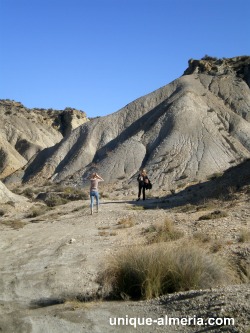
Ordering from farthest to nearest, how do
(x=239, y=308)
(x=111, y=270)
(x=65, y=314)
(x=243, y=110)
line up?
(x=243, y=110) → (x=111, y=270) → (x=65, y=314) → (x=239, y=308)

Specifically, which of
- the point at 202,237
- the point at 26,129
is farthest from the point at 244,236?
the point at 26,129

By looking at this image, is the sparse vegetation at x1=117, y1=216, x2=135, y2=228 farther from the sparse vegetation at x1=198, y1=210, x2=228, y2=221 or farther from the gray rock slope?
the gray rock slope

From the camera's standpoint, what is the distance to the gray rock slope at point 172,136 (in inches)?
1681

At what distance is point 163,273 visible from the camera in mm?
8094

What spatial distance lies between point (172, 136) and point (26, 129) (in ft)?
152

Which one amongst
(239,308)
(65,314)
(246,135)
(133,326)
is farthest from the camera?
(246,135)

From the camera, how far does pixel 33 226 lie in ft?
61.3

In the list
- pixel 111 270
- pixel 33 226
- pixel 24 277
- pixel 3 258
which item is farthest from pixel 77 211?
pixel 111 270

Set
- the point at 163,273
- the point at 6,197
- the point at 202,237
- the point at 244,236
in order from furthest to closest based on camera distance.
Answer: the point at 6,197 < the point at 202,237 < the point at 244,236 < the point at 163,273

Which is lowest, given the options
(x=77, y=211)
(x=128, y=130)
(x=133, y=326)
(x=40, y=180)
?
(x=133, y=326)

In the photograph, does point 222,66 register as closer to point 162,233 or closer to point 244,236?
point 162,233

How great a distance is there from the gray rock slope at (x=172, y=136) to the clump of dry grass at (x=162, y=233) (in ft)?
81.1

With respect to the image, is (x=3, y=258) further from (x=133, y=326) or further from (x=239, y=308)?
(x=239, y=308)

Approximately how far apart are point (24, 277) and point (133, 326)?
4.16 metres
